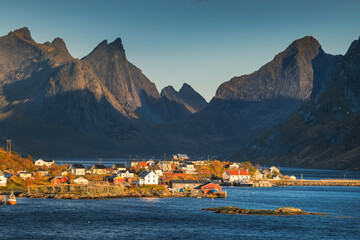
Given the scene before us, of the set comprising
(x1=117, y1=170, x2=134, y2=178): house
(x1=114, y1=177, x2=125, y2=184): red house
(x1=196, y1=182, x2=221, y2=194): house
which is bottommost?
(x1=196, y1=182, x2=221, y2=194): house

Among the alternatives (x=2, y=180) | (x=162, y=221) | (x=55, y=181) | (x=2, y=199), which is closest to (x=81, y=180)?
(x=55, y=181)

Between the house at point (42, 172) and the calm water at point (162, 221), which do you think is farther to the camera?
the house at point (42, 172)

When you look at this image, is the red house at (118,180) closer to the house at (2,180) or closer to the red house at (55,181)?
the red house at (55,181)

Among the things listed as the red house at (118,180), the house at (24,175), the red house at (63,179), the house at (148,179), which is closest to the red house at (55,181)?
the red house at (63,179)

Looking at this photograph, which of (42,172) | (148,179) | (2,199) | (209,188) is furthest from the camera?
(42,172)

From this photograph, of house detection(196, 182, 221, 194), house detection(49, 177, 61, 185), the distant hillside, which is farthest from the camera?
the distant hillside

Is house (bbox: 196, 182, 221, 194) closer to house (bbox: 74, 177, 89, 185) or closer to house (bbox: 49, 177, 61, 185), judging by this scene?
house (bbox: 74, 177, 89, 185)

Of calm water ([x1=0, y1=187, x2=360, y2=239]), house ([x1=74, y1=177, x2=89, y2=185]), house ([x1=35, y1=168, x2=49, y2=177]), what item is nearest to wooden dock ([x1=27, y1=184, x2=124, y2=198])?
house ([x1=74, y1=177, x2=89, y2=185])

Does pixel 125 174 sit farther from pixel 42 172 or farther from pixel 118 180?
pixel 42 172

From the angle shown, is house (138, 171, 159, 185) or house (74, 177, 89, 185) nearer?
house (138, 171, 159, 185)

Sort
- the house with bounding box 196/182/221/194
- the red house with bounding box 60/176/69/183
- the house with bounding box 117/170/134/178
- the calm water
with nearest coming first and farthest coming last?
the calm water
the house with bounding box 196/182/221/194
the red house with bounding box 60/176/69/183
the house with bounding box 117/170/134/178
